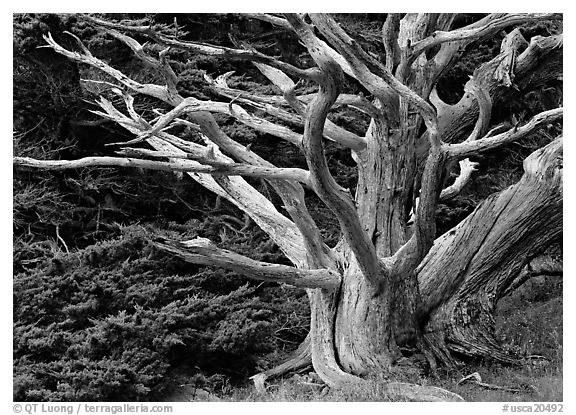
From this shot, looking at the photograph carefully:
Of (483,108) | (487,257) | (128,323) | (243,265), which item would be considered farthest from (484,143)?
(128,323)

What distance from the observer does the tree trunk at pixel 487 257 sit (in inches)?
307

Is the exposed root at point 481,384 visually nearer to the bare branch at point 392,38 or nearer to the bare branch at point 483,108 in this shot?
the bare branch at point 483,108

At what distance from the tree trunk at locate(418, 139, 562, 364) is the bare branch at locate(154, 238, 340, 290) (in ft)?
3.91

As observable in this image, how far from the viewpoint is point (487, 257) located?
7938 millimetres

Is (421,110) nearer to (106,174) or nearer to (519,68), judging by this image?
(519,68)

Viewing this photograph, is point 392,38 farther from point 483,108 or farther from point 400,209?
point 400,209

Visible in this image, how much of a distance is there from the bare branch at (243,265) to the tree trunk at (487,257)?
1191mm

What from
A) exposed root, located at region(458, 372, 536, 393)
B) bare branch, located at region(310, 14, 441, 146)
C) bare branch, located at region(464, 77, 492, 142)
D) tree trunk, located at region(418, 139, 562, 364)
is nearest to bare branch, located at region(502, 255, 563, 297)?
tree trunk, located at region(418, 139, 562, 364)

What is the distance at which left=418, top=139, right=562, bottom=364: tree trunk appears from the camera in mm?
7789

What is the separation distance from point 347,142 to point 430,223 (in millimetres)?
1959

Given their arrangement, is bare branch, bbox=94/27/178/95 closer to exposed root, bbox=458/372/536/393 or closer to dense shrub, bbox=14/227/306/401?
dense shrub, bbox=14/227/306/401

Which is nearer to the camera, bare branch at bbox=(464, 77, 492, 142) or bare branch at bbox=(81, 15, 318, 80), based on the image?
bare branch at bbox=(81, 15, 318, 80)

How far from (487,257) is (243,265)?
272cm
